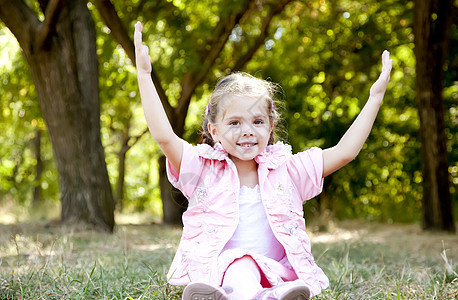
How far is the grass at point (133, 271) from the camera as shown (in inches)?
94.9

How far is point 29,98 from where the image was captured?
8312mm

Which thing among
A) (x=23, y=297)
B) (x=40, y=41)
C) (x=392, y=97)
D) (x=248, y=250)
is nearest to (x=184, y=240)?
(x=248, y=250)

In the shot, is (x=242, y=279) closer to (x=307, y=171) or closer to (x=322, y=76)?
(x=307, y=171)

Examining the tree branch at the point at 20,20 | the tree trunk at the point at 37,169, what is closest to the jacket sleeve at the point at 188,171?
the tree branch at the point at 20,20

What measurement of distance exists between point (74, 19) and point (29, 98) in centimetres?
323

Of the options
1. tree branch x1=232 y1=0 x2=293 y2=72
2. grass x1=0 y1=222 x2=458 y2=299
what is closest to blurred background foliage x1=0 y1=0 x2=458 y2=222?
tree branch x1=232 y1=0 x2=293 y2=72

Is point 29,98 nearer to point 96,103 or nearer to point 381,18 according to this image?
point 96,103

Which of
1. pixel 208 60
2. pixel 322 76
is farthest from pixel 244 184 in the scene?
pixel 322 76

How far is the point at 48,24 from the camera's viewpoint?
5102 mm

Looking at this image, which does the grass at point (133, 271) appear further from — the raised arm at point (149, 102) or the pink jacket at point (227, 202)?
the raised arm at point (149, 102)

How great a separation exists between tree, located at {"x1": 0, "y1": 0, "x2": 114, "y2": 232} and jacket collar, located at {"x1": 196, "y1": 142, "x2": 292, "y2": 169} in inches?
131

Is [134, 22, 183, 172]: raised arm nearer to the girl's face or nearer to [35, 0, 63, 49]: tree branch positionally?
the girl's face

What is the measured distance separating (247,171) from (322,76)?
6.72 m

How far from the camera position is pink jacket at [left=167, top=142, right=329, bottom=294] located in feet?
7.02
